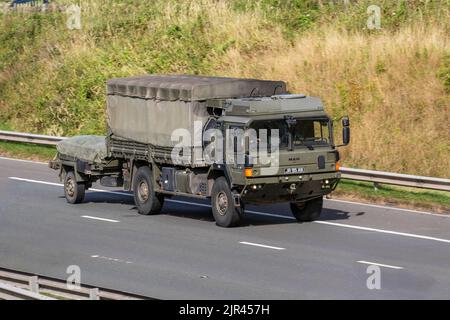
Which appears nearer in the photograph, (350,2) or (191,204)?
(191,204)

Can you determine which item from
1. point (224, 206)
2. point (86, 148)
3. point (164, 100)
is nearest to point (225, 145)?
point (224, 206)

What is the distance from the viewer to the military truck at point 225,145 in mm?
22266

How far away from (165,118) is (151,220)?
229cm

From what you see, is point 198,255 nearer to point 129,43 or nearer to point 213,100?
point 213,100

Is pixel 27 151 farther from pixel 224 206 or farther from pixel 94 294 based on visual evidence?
pixel 94 294

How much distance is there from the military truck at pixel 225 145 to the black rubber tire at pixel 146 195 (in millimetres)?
23

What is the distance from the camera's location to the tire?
22.6 m

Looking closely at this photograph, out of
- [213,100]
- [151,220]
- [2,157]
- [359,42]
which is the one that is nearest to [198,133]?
[213,100]

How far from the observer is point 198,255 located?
2022 centimetres

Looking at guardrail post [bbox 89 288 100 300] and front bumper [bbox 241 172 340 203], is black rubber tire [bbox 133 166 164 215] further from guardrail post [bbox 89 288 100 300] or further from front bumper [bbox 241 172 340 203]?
guardrail post [bbox 89 288 100 300]

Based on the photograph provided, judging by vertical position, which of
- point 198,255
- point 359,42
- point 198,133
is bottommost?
point 198,255

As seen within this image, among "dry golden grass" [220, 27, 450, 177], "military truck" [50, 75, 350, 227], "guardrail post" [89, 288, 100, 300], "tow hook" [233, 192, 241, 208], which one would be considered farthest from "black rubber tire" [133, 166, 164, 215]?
"guardrail post" [89, 288, 100, 300]

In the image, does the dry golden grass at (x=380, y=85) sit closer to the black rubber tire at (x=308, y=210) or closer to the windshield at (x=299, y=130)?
the black rubber tire at (x=308, y=210)
